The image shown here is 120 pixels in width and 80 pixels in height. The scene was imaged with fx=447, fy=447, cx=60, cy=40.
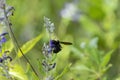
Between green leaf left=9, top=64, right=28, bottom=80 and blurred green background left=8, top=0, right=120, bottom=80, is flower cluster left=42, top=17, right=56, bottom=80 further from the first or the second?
blurred green background left=8, top=0, right=120, bottom=80

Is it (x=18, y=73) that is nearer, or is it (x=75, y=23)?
(x=18, y=73)

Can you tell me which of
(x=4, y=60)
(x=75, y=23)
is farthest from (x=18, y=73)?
(x=75, y=23)

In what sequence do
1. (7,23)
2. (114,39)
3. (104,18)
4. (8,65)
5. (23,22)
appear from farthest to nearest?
(23,22), (104,18), (114,39), (8,65), (7,23)

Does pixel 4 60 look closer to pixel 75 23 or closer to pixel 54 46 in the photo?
pixel 54 46

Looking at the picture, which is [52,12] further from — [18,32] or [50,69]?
[50,69]

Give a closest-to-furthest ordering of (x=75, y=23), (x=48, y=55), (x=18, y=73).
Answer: (x=48, y=55) < (x=18, y=73) < (x=75, y=23)

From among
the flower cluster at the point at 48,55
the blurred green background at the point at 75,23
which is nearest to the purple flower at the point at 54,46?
the flower cluster at the point at 48,55

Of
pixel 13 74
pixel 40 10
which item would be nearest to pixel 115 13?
pixel 40 10

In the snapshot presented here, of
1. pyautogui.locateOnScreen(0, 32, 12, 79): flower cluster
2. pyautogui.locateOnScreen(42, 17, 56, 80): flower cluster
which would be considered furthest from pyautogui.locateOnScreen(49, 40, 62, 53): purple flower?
pyautogui.locateOnScreen(0, 32, 12, 79): flower cluster

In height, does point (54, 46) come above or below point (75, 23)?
below
